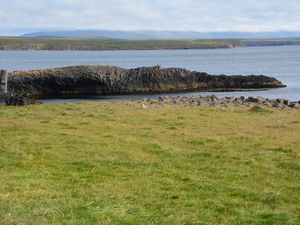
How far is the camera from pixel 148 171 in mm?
13227

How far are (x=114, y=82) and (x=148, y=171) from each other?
147ft

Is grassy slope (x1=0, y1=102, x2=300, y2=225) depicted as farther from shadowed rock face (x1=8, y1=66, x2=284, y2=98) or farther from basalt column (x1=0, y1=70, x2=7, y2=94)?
shadowed rock face (x1=8, y1=66, x2=284, y2=98)

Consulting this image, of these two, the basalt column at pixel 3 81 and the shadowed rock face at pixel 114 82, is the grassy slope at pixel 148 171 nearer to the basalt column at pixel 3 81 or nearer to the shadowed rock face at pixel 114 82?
the basalt column at pixel 3 81

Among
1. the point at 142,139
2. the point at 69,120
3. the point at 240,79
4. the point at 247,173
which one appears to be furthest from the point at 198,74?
the point at 247,173

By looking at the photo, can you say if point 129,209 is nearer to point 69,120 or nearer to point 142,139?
point 142,139

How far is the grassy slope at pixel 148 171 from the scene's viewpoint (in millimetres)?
9180

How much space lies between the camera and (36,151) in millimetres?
15539

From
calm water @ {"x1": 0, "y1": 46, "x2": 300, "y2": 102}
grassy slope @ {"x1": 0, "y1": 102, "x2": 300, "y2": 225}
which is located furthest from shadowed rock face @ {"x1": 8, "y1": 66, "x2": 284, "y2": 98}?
grassy slope @ {"x1": 0, "y1": 102, "x2": 300, "y2": 225}

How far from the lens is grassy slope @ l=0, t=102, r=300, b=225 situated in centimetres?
918

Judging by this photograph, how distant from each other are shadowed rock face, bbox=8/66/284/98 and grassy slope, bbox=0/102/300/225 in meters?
32.2

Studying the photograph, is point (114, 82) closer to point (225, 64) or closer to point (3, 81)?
point (3, 81)

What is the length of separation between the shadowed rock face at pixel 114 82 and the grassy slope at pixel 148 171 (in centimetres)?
3218

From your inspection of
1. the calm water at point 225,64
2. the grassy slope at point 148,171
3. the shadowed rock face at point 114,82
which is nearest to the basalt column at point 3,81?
the grassy slope at point 148,171

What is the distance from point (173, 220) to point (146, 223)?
47 cm
